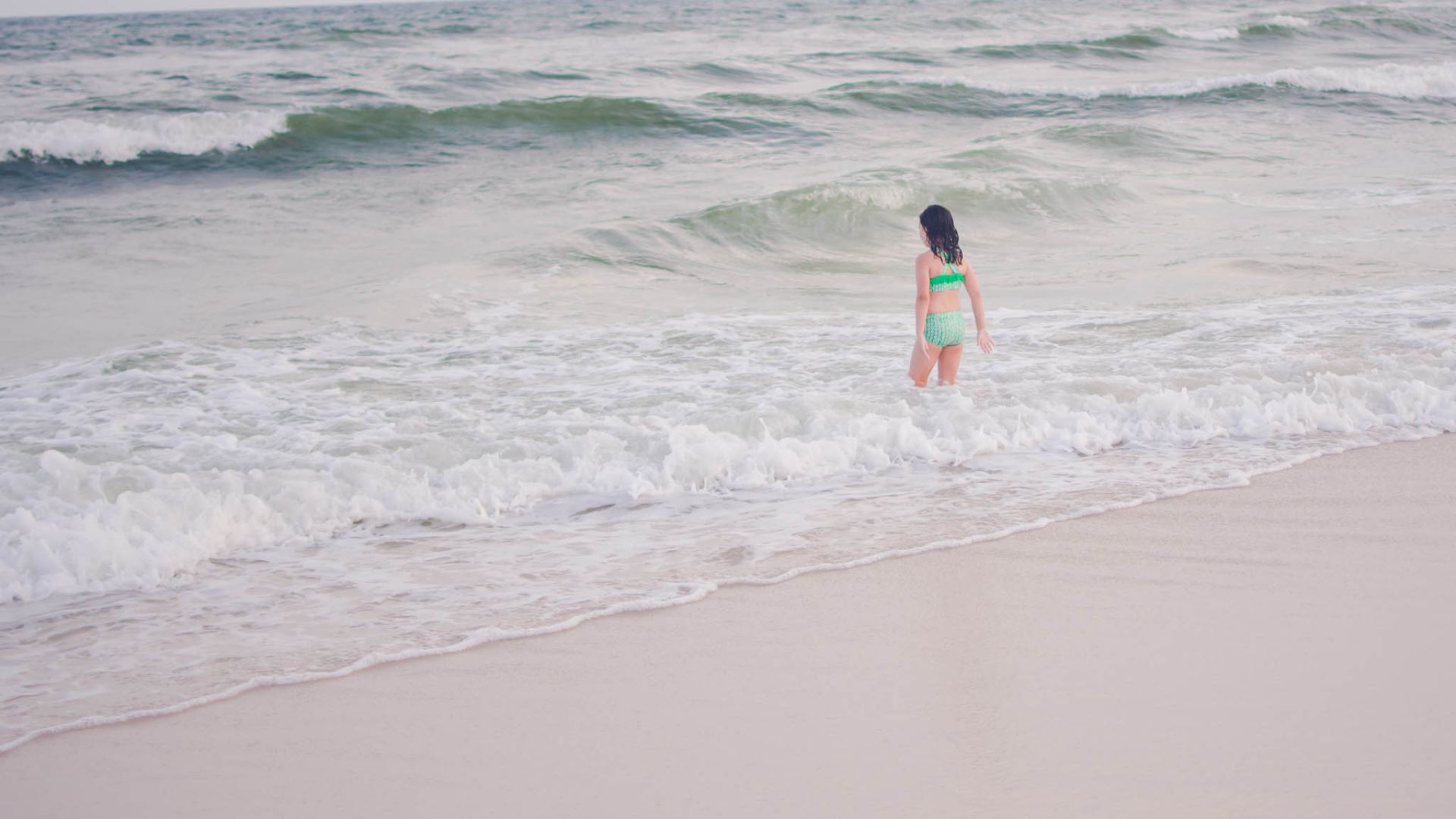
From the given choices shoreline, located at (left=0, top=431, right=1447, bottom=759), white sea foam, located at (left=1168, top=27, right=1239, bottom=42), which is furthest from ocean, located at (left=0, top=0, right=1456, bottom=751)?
white sea foam, located at (left=1168, top=27, right=1239, bottom=42)

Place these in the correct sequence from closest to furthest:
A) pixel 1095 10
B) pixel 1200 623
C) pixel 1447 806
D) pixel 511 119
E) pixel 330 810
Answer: pixel 1447 806
pixel 330 810
pixel 1200 623
pixel 511 119
pixel 1095 10

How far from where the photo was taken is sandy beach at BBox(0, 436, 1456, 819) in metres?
2.73

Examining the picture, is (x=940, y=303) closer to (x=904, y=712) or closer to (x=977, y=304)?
(x=977, y=304)

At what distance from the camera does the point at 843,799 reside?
271 cm

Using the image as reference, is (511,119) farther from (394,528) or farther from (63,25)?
(63,25)

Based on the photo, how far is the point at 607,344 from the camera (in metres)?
7.39

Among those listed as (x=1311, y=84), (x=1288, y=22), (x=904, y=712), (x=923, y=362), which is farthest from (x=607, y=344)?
(x=1288, y=22)

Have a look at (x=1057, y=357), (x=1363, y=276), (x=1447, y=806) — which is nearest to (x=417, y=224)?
(x=1057, y=357)

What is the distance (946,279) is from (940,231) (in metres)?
→ 0.28

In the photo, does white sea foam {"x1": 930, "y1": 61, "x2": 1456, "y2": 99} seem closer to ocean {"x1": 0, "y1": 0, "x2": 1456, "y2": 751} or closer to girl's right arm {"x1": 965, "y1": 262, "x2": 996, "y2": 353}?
ocean {"x1": 0, "y1": 0, "x2": 1456, "y2": 751}

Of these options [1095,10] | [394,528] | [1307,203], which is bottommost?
[394,528]

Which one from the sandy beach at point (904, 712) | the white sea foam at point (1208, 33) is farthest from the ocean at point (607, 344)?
the white sea foam at point (1208, 33)

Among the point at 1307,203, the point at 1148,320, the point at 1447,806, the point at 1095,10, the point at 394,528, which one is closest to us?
the point at 1447,806

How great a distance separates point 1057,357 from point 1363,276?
3163 millimetres
